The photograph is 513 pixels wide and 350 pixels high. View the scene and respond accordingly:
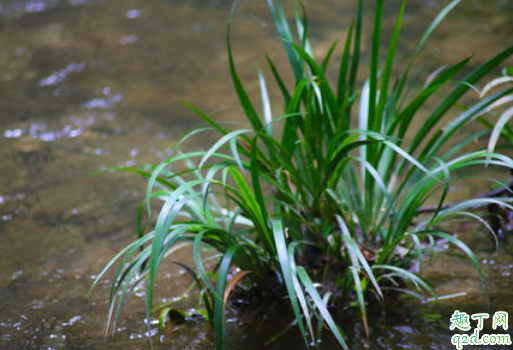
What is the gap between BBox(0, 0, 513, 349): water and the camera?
5.71ft

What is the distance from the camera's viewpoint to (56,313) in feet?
6.10

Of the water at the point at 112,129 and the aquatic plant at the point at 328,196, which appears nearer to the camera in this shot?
the aquatic plant at the point at 328,196

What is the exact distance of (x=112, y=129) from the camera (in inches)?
124

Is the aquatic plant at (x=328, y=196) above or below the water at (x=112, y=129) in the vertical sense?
above

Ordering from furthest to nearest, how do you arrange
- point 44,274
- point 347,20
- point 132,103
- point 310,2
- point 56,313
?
point 310,2
point 347,20
point 132,103
point 44,274
point 56,313

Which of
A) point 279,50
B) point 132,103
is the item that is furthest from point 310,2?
point 132,103

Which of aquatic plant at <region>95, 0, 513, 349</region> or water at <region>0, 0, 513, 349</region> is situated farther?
water at <region>0, 0, 513, 349</region>

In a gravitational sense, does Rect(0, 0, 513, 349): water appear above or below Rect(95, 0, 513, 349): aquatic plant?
below

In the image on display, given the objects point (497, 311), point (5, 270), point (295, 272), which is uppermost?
point (295, 272)

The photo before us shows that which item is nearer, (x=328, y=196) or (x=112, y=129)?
(x=328, y=196)

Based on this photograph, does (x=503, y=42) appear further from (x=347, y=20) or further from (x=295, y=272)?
(x=295, y=272)

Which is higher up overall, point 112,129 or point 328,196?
point 328,196

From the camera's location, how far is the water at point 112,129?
68.5 inches

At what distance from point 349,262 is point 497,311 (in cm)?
45
